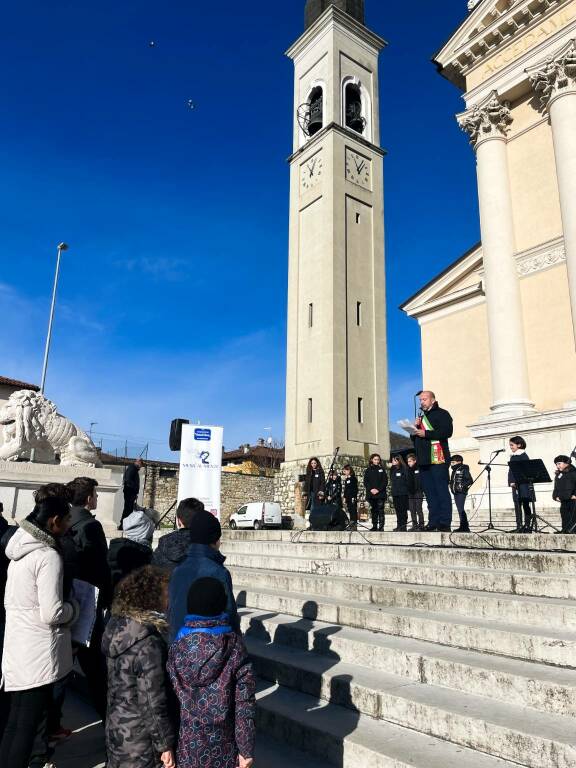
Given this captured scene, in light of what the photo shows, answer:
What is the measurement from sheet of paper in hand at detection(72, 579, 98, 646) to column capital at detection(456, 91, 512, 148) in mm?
15149

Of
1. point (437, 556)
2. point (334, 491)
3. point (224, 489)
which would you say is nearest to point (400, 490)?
point (334, 491)

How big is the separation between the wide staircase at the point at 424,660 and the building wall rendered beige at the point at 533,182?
994 cm

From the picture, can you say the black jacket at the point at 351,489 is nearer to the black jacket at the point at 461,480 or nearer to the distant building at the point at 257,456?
the black jacket at the point at 461,480

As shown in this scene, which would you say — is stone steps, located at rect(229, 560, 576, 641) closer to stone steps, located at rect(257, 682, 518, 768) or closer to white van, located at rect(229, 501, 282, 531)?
stone steps, located at rect(257, 682, 518, 768)

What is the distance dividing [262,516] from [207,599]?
22818mm

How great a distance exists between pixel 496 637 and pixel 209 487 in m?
8.04

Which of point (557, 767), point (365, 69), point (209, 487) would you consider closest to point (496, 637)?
point (557, 767)

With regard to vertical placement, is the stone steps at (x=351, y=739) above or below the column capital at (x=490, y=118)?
below

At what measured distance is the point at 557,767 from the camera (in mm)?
2652

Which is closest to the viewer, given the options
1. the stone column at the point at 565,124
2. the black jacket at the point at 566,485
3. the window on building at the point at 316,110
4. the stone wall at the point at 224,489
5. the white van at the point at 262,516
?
the black jacket at the point at 566,485

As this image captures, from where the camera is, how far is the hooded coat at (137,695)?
2.50 metres

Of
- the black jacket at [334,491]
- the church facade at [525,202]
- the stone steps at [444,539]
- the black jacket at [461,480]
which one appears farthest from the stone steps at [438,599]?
the church facade at [525,202]

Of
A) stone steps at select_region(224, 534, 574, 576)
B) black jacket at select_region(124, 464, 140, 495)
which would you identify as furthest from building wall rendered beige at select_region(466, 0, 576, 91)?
black jacket at select_region(124, 464, 140, 495)

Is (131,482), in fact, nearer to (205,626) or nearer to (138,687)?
(138,687)
